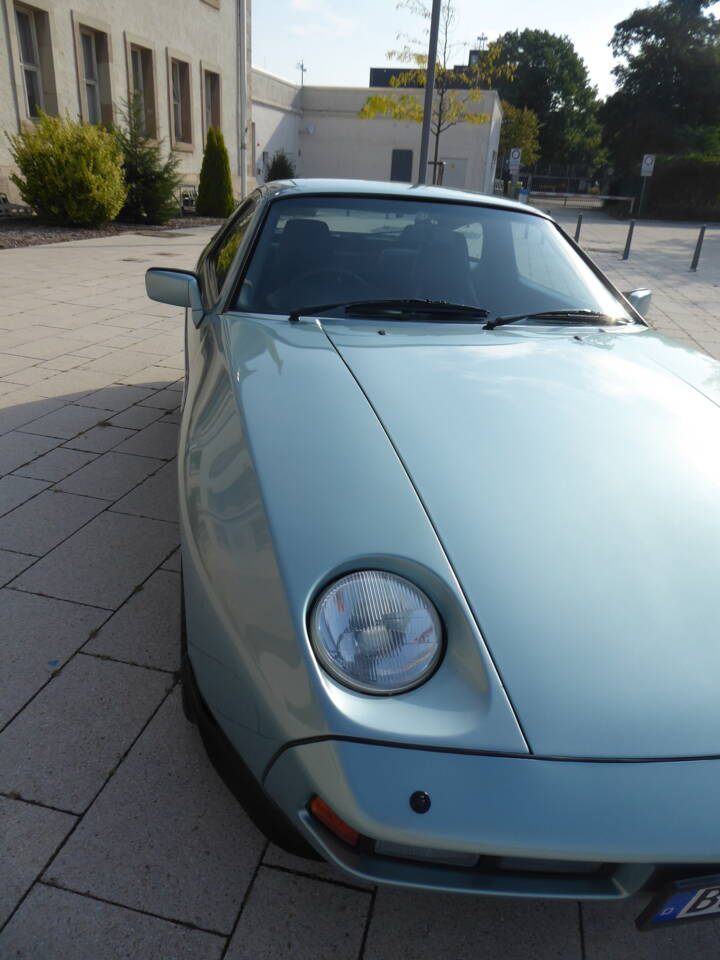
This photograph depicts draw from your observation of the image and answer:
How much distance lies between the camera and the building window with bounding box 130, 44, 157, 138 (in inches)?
627

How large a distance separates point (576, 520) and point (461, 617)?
14.2 inches

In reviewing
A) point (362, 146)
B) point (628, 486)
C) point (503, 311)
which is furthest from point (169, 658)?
point (362, 146)

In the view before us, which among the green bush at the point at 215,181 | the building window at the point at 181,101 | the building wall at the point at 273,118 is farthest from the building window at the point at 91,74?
the building wall at the point at 273,118

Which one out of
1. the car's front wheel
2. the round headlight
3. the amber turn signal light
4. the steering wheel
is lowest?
the car's front wheel

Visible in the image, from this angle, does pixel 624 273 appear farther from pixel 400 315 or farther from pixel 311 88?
pixel 311 88

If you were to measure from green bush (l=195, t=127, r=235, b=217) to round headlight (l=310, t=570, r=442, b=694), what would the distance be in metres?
17.1

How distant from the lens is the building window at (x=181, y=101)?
1762 cm

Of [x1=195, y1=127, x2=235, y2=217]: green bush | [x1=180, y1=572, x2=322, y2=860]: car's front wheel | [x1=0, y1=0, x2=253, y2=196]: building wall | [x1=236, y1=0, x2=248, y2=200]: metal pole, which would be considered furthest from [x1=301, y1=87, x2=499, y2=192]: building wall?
[x1=180, y1=572, x2=322, y2=860]: car's front wheel

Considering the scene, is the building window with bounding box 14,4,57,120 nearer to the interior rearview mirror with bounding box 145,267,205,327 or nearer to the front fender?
the interior rearview mirror with bounding box 145,267,205,327

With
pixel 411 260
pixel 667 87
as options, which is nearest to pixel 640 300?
pixel 411 260

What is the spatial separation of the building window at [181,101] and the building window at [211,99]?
83cm

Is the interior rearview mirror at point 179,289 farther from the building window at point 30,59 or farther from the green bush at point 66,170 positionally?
the building window at point 30,59

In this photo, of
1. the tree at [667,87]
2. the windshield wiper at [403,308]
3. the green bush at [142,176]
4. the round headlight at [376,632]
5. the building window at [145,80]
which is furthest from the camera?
the tree at [667,87]

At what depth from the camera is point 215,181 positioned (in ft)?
54.3
